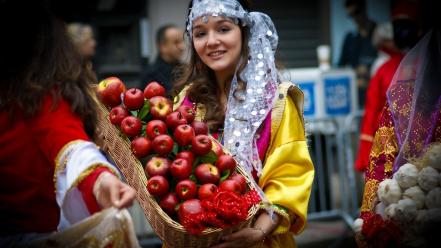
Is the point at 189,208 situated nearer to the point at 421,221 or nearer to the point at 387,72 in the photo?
the point at 421,221

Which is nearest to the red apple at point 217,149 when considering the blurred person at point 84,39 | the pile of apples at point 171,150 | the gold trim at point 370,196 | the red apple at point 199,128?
the pile of apples at point 171,150

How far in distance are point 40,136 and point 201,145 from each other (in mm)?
719

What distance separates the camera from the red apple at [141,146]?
10.1 ft

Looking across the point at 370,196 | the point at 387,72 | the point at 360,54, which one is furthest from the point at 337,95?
the point at 370,196

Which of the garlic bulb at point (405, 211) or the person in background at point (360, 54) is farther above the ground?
the garlic bulb at point (405, 211)

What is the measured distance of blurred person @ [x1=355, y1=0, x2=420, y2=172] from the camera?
5.48m

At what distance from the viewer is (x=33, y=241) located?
2629 mm

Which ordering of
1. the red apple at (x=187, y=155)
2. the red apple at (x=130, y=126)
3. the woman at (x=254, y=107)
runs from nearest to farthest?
the red apple at (x=187, y=155) → the red apple at (x=130, y=126) → the woman at (x=254, y=107)

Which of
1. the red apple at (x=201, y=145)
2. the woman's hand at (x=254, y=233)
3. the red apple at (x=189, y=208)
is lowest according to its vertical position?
the woman's hand at (x=254, y=233)

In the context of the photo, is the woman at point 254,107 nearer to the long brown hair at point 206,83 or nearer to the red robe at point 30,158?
the long brown hair at point 206,83

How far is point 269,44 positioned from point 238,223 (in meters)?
1.13

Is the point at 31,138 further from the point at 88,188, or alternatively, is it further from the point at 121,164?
the point at 121,164

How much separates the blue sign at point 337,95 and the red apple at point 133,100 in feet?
15.3

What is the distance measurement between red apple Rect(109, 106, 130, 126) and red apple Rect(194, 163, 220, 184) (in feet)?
1.55
